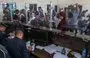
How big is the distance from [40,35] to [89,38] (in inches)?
43.4

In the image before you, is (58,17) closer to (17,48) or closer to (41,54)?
(41,54)

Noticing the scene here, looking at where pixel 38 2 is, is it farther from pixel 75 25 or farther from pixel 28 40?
pixel 75 25

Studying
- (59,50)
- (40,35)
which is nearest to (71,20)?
(59,50)

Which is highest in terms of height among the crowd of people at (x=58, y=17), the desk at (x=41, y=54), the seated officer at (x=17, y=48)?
the crowd of people at (x=58, y=17)

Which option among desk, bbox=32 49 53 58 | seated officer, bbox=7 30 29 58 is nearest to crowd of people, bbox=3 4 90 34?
desk, bbox=32 49 53 58

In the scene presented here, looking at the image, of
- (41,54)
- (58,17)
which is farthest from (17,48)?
(58,17)

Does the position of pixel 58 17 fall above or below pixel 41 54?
above

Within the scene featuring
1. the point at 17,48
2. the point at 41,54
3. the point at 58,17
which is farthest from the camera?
the point at 58,17

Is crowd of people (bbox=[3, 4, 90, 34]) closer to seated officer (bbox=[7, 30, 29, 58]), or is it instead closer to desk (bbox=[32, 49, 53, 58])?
desk (bbox=[32, 49, 53, 58])

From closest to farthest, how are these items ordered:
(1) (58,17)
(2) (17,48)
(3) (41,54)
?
(2) (17,48) < (3) (41,54) < (1) (58,17)

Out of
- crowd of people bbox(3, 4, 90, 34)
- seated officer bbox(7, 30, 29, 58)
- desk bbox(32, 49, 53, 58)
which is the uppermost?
crowd of people bbox(3, 4, 90, 34)

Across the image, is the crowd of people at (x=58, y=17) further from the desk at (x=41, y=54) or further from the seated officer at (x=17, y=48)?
the seated officer at (x=17, y=48)

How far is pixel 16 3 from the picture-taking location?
3961mm

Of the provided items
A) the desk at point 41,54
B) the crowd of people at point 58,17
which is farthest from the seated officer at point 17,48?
the crowd of people at point 58,17
